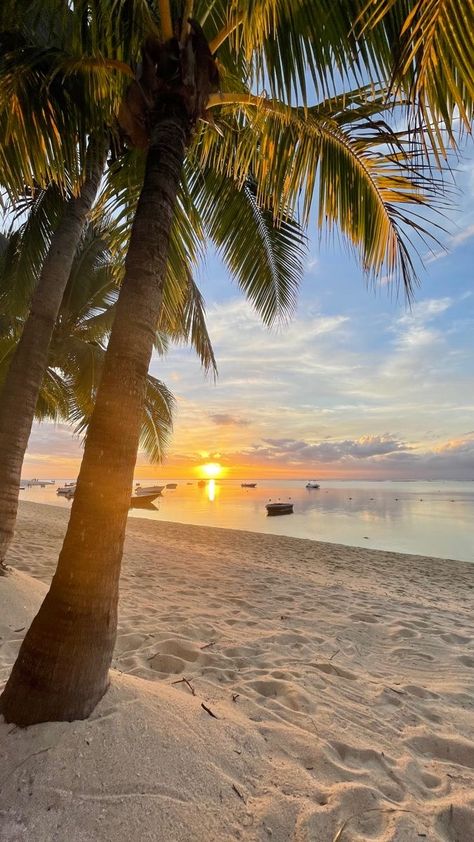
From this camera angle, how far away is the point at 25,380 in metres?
4.18

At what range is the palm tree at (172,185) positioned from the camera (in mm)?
1910

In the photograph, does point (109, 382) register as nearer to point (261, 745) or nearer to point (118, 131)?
point (261, 745)

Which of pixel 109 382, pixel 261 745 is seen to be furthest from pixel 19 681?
pixel 109 382

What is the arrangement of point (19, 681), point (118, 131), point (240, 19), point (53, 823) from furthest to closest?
point (118, 131), point (240, 19), point (19, 681), point (53, 823)

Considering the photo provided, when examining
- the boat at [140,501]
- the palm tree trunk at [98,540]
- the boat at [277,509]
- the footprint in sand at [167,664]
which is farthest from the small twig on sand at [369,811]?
the boat at [140,501]

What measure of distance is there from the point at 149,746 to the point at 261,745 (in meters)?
0.64

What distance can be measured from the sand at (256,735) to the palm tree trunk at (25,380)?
0.93m

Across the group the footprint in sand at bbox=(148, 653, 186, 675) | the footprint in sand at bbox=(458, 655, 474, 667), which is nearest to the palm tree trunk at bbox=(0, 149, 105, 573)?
the footprint in sand at bbox=(148, 653, 186, 675)

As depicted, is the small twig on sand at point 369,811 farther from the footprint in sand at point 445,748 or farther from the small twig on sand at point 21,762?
the small twig on sand at point 21,762

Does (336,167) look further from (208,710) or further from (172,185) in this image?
(208,710)

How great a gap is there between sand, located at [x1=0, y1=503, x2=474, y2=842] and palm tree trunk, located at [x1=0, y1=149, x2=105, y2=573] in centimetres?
93

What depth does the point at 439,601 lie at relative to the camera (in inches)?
264

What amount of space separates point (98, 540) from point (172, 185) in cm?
212

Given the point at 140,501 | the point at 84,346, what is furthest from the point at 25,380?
the point at 140,501
